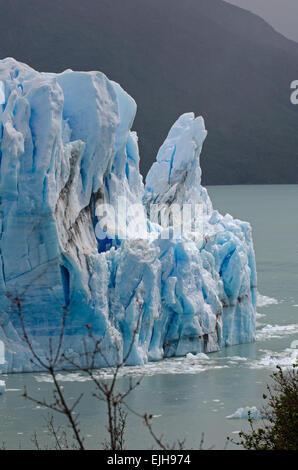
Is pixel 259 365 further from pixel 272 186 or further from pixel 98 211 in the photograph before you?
pixel 272 186

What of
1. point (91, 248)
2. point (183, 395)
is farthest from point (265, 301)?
point (183, 395)

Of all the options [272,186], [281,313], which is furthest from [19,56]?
[281,313]

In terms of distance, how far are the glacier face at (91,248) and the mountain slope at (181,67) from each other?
80.5 meters

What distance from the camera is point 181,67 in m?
112

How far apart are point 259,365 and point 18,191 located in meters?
4.15

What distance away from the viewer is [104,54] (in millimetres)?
114562

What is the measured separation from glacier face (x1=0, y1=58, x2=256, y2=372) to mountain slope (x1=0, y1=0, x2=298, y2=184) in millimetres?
80514

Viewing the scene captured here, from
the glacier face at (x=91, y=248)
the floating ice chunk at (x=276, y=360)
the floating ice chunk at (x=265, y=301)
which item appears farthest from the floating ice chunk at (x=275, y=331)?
the floating ice chunk at (x=265, y=301)

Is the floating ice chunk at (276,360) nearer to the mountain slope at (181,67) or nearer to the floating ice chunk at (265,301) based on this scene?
the floating ice chunk at (265,301)

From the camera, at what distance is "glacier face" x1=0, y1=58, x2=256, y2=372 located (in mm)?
11414

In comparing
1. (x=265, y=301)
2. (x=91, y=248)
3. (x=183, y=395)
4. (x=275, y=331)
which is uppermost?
(x=91, y=248)

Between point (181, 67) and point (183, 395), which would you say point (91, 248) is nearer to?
point (183, 395)

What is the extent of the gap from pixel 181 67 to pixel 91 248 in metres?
102

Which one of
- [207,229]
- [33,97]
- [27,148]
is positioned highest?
[33,97]
